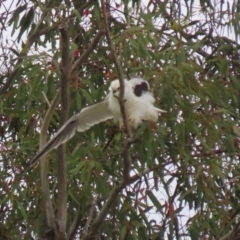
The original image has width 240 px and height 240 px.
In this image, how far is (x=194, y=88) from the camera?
107 inches

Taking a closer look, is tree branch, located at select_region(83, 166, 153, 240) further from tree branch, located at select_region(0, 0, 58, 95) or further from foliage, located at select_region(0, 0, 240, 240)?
tree branch, located at select_region(0, 0, 58, 95)

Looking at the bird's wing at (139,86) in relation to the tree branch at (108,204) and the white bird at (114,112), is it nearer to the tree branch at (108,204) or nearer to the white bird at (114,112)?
the white bird at (114,112)

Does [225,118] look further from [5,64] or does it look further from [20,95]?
[5,64]

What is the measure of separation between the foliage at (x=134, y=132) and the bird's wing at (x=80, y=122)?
0.05 meters

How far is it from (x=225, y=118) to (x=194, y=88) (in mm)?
226

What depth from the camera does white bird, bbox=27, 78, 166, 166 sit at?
9.02ft

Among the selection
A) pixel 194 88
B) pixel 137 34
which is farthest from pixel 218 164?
pixel 137 34

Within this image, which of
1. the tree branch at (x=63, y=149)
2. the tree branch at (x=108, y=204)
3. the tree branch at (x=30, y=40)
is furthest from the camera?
the tree branch at (x=30, y=40)

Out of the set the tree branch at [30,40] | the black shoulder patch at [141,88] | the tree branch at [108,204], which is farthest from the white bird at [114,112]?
the tree branch at [30,40]

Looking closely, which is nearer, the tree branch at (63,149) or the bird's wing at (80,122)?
the tree branch at (63,149)

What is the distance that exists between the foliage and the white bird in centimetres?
4

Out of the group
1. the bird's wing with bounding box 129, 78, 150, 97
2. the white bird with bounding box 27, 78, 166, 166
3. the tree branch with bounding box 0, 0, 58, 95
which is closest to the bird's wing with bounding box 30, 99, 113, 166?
the white bird with bounding box 27, 78, 166, 166

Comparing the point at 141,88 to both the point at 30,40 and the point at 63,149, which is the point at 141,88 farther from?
the point at 30,40

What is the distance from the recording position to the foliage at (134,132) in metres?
2.75
